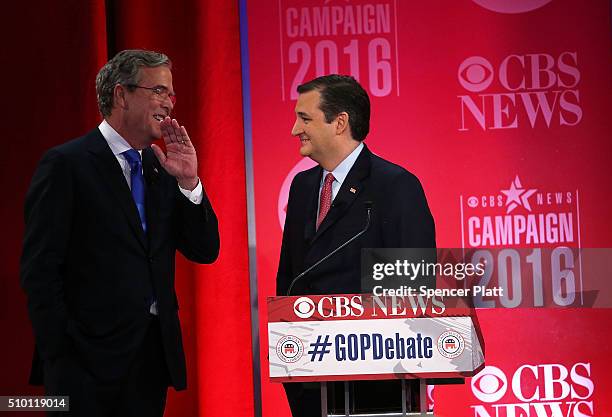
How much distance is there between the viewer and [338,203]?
3012 mm

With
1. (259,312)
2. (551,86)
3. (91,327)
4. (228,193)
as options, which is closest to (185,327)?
(259,312)


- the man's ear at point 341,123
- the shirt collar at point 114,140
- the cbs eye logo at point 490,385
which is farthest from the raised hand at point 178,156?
the cbs eye logo at point 490,385

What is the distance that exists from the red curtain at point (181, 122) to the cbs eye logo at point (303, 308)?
4.93ft

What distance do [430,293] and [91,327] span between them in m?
1.04

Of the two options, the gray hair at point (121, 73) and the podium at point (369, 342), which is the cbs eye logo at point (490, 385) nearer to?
the podium at point (369, 342)

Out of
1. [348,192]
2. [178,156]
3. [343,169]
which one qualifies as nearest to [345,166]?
[343,169]

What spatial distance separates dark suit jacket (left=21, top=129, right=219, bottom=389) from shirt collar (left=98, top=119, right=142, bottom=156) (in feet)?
0.10

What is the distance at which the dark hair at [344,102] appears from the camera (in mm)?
3164

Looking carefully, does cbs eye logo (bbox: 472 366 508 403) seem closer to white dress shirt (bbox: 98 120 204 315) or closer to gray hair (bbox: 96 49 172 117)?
white dress shirt (bbox: 98 120 204 315)

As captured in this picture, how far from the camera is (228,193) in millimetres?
3814

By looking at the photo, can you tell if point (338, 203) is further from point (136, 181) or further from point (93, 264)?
point (93, 264)

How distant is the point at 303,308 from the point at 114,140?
88 cm

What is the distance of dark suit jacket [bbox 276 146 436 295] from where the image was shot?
2.98m

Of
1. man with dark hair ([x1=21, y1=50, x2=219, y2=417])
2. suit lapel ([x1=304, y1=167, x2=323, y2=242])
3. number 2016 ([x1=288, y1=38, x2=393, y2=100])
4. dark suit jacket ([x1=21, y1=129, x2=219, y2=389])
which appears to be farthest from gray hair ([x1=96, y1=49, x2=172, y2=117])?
number 2016 ([x1=288, y1=38, x2=393, y2=100])
